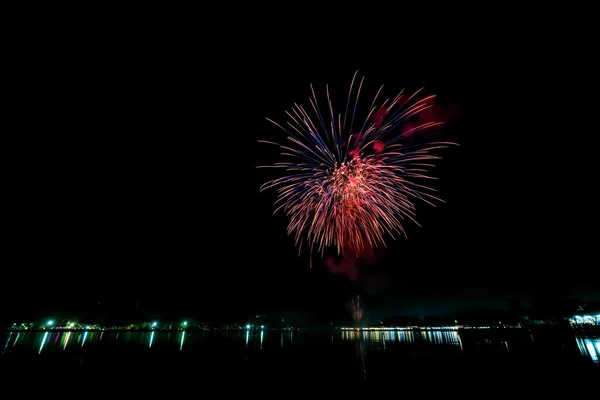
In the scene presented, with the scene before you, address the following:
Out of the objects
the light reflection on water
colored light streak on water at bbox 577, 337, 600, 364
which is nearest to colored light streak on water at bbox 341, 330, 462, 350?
the light reflection on water

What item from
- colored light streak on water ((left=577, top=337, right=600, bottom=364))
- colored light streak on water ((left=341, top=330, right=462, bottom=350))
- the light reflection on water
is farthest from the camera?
colored light streak on water ((left=341, top=330, right=462, bottom=350))

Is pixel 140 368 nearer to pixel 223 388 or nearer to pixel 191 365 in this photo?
pixel 191 365

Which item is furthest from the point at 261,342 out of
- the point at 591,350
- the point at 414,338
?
the point at 591,350

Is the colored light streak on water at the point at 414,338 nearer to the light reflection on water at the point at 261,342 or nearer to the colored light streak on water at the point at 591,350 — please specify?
the light reflection on water at the point at 261,342

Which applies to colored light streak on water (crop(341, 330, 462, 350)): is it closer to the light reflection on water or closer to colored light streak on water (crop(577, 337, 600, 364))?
the light reflection on water

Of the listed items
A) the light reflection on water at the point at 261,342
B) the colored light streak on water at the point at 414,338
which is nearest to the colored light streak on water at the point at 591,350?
the light reflection on water at the point at 261,342

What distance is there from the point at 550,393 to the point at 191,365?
19525mm

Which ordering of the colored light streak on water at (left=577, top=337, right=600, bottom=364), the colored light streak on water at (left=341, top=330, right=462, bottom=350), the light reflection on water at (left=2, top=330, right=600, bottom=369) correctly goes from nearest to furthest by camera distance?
the colored light streak on water at (left=577, top=337, right=600, bottom=364)
the light reflection on water at (left=2, top=330, right=600, bottom=369)
the colored light streak on water at (left=341, top=330, right=462, bottom=350)

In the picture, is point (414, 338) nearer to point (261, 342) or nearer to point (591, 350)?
point (261, 342)

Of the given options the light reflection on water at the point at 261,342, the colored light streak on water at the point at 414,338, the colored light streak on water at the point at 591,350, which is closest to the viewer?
the colored light streak on water at the point at 591,350

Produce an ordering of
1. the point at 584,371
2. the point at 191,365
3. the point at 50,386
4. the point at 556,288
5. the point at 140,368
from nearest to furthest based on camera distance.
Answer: the point at 50,386, the point at 584,371, the point at 140,368, the point at 191,365, the point at 556,288

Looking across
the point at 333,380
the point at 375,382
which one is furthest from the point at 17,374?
the point at 375,382

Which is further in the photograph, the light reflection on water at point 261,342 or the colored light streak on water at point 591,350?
the light reflection on water at point 261,342

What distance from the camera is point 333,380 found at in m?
14.3
